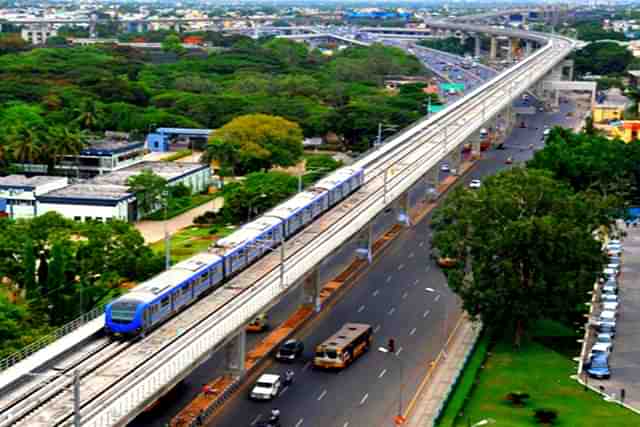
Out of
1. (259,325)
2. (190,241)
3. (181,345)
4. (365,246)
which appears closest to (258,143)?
(190,241)

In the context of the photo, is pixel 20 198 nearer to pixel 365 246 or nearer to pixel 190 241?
pixel 190 241

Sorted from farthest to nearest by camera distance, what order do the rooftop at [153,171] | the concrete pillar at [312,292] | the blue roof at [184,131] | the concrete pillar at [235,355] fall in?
the blue roof at [184,131], the rooftop at [153,171], the concrete pillar at [312,292], the concrete pillar at [235,355]

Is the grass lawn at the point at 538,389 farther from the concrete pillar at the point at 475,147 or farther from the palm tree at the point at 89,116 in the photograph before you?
the palm tree at the point at 89,116

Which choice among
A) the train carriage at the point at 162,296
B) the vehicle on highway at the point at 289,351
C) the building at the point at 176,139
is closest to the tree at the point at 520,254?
the vehicle on highway at the point at 289,351

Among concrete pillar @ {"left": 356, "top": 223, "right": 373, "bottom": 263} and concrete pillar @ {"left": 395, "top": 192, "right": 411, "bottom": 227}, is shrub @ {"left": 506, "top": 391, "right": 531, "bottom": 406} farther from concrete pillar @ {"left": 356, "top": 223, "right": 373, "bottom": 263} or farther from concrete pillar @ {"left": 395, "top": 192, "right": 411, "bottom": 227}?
concrete pillar @ {"left": 395, "top": 192, "right": 411, "bottom": 227}

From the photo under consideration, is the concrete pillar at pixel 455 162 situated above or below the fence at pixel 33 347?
below
